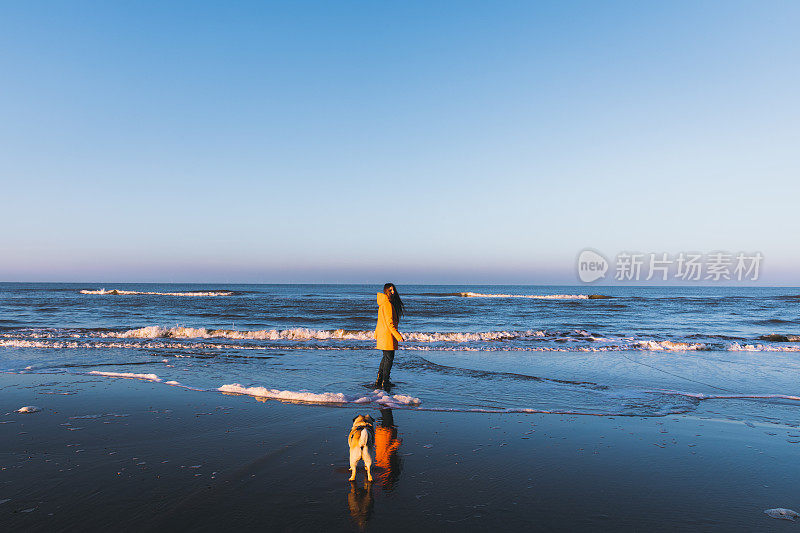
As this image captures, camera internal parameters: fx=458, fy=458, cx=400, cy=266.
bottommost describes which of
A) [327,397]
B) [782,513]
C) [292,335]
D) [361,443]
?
[292,335]

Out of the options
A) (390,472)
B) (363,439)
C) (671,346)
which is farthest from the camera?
(671,346)

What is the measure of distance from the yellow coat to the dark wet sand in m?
1.84

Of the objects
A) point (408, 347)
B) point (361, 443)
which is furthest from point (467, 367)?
point (361, 443)

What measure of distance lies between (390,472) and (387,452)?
590 mm

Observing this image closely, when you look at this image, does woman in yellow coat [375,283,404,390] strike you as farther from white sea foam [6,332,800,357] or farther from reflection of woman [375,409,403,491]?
white sea foam [6,332,800,357]

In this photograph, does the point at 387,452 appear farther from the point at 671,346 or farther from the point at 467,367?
the point at 671,346

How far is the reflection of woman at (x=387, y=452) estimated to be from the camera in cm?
421

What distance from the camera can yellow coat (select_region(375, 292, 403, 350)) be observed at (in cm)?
836

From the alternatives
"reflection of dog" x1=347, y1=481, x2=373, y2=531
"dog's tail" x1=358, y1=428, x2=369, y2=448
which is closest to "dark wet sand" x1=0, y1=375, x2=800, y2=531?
"reflection of dog" x1=347, y1=481, x2=373, y2=531

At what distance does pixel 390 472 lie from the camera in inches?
172

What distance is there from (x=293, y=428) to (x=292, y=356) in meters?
6.84

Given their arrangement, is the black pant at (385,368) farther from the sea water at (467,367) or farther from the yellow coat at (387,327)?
the sea water at (467,367)

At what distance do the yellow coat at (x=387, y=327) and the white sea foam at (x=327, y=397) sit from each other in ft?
3.04

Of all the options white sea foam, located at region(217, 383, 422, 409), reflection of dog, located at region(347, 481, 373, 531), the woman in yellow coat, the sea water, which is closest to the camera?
reflection of dog, located at region(347, 481, 373, 531)
